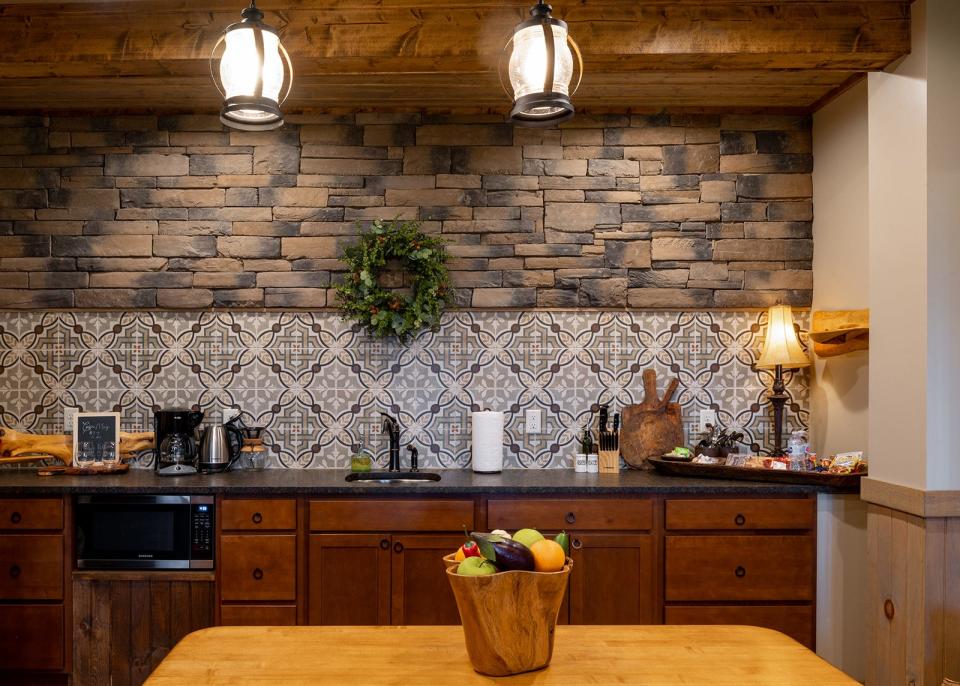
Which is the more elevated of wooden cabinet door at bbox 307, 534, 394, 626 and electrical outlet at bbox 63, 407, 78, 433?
electrical outlet at bbox 63, 407, 78, 433

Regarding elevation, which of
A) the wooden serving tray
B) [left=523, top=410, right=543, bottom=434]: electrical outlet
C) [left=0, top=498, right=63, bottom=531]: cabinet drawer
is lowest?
[left=0, top=498, right=63, bottom=531]: cabinet drawer

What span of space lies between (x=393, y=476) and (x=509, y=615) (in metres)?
2.45

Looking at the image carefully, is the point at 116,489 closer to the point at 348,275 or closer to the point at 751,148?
the point at 348,275

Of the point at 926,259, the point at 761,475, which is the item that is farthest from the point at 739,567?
the point at 926,259

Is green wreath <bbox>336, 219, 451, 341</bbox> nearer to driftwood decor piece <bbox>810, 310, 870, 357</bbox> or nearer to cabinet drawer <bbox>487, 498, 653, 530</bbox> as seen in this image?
cabinet drawer <bbox>487, 498, 653, 530</bbox>

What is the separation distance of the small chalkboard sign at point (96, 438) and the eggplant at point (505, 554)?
9.83 ft

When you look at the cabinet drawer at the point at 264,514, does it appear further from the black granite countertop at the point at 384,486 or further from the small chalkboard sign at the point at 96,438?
the small chalkboard sign at the point at 96,438

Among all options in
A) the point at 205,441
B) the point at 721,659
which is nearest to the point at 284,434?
the point at 205,441

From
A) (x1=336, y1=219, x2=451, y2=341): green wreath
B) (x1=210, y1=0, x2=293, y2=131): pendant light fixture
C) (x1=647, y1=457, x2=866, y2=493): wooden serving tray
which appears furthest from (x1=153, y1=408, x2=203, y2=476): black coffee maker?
(x1=210, y1=0, x2=293, y2=131): pendant light fixture

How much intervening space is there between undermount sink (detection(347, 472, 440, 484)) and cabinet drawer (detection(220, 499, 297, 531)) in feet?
1.46

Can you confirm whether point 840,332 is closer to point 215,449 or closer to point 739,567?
point 739,567

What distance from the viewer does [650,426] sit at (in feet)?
13.1

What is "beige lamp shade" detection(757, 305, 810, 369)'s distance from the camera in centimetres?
378

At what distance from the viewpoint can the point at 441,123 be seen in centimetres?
405
